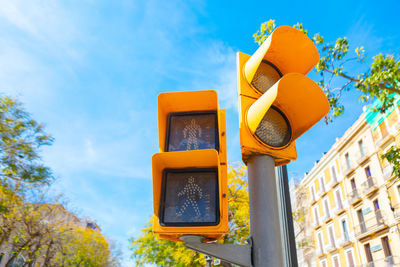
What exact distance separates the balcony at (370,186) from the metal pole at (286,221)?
25.2 meters

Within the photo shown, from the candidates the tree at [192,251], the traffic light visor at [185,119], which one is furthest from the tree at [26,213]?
the traffic light visor at [185,119]

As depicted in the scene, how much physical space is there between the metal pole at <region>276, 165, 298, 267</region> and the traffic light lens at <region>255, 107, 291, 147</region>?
0.41 meters

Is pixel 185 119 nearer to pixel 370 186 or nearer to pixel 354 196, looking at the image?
pixel 370 186

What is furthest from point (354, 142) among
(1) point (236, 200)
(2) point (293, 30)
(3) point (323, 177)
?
(2) point (293, 30)

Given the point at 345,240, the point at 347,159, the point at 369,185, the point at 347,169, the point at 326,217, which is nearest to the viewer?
the point at 369,185

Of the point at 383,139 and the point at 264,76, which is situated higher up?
the point at 383,139

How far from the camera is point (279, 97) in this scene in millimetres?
1811

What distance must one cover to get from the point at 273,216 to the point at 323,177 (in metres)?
33.4

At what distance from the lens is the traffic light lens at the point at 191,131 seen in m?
2.08

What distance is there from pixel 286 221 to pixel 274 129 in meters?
0.65

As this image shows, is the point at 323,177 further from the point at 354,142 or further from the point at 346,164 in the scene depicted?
the point at 354,142

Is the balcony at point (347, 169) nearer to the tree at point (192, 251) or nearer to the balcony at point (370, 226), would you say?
the balcony at point (370, 226)

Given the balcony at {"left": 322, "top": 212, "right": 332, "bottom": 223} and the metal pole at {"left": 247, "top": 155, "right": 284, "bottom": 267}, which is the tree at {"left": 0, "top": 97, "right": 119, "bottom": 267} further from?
the balcony at {"left": 322, "top": 212, "right": 332, "bottom": 223}

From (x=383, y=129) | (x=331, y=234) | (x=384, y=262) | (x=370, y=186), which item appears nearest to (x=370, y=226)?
(x=384, y=262)
